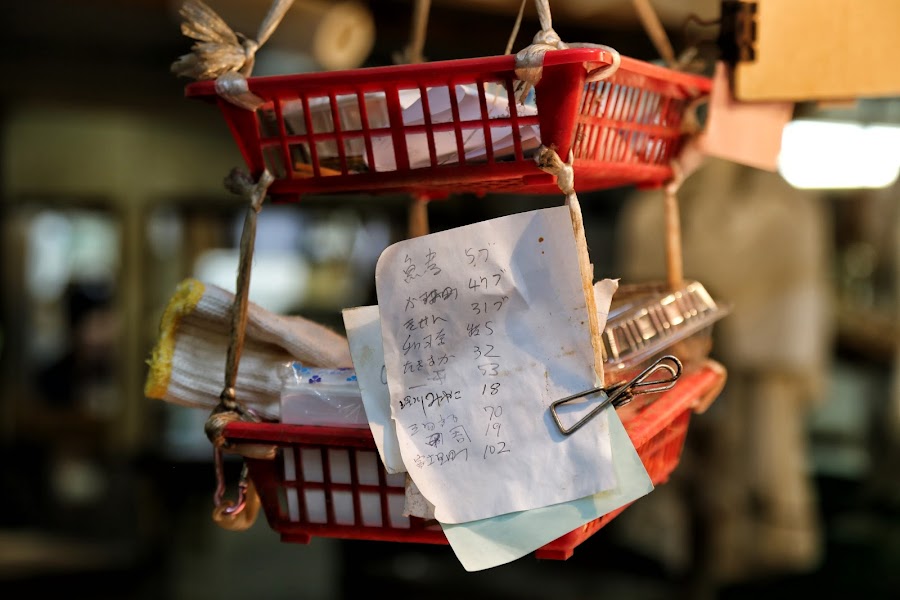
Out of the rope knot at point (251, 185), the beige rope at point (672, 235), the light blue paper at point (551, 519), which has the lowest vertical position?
the light blue paper at point (551, 519)

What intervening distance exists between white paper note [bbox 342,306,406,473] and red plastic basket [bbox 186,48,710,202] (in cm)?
13

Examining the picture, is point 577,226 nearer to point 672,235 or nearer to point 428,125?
point 428,125

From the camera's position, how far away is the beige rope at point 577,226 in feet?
2.70

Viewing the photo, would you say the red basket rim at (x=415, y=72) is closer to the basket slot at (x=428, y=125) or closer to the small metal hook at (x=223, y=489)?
the basket slot at (x=428, y=125)

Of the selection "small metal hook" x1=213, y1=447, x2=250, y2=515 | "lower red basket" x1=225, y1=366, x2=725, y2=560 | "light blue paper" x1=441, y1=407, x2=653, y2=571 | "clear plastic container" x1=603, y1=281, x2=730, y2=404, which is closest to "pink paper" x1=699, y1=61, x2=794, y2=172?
"clear plastic container" x1=603, y1=281, x2=730, y2=404

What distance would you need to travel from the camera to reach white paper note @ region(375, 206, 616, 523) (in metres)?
0.83

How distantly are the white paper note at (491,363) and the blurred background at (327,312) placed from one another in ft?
1.43

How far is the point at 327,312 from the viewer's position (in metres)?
5.95

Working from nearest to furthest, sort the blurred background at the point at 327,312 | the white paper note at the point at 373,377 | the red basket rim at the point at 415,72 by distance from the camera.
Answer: the red basket rim at the point at 415,72, the white paper note at the point at 373,377, the blurred background at the point at 327,312

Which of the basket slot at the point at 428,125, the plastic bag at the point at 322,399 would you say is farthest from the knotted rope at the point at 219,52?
the plastic bag at the point at 322,399

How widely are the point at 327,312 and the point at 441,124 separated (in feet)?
16.9

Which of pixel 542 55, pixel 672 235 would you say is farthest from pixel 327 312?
pixel 542 55

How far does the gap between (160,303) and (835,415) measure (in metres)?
4.26

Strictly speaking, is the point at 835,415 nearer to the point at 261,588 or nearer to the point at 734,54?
the point at 261,588
